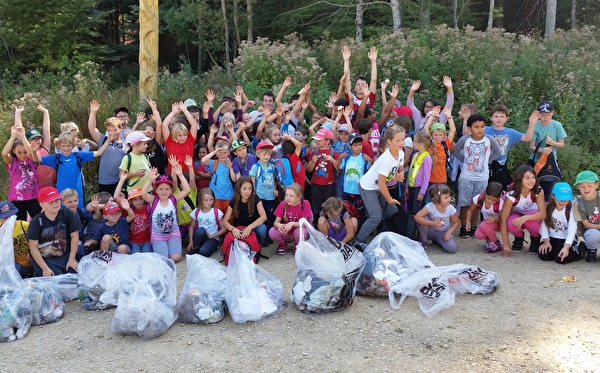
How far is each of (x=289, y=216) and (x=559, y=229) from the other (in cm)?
317

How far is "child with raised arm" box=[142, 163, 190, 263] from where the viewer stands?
20.5 feet

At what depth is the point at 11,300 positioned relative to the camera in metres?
4.55

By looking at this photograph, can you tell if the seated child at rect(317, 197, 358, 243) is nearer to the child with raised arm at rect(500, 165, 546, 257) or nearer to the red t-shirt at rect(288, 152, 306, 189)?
Result: the red t-shirt at rect(288, 152, 306, 189)

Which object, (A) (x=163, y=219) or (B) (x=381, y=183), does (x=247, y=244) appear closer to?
(A) (x=163, y=219)

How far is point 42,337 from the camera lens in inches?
177

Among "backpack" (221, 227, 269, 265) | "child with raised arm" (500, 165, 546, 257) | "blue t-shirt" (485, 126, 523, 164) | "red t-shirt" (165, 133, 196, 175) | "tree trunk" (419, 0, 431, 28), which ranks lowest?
"backpack" (221, 227, 269, 265)

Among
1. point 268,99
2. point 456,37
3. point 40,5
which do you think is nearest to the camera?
point 268,99

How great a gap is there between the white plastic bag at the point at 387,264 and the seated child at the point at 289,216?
4.13 feet

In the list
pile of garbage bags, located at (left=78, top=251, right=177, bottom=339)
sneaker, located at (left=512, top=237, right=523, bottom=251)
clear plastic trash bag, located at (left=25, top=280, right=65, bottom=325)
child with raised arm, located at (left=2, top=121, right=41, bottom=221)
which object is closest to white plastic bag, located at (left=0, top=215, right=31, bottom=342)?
clear plastic trash bag, located at (left=25, top=280, right=65, bottom=325)

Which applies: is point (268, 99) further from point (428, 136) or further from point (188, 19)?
point (188, 19)

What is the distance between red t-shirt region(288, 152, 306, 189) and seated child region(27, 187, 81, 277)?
2.75m

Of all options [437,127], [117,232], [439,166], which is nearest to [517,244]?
[439,166]

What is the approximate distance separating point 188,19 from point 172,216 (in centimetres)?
1346

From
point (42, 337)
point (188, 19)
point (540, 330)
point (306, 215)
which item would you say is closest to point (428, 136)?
point (306, 215)
